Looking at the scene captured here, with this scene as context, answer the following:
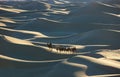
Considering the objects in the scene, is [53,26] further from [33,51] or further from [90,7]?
[33,51]

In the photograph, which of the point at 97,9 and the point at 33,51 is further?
the point at 97,9

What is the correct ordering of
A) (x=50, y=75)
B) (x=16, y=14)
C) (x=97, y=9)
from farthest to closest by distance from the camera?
(x=16, y=14), (x=97, y=9), (x=50, y=75)

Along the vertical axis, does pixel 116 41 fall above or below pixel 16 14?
above

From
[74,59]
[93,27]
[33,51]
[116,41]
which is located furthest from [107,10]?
[74,59]

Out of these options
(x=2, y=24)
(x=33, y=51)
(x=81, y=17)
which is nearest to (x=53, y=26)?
(x=81, y=17)

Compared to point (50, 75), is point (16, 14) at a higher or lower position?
lower

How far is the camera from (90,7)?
41.5 meters

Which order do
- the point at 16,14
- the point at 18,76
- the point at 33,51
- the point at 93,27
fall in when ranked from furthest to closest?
the point at 16,14
the point at 93,27
the point at 33,51
the point at 18,76

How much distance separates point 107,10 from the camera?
43.0 metres

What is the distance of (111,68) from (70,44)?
32.0 feet

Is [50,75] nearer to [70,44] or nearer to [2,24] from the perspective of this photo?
[70,44]

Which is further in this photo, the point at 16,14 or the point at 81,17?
the point at 16,14

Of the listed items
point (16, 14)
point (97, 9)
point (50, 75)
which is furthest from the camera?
point (16, 14)

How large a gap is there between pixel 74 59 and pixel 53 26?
63.5ft
